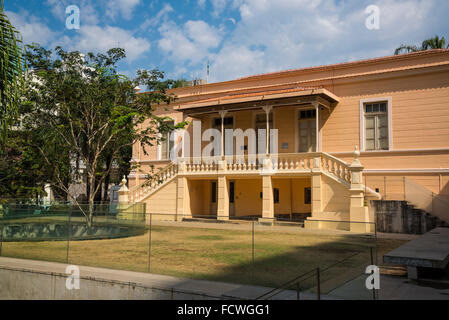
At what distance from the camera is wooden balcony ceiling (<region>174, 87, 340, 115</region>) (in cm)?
2092

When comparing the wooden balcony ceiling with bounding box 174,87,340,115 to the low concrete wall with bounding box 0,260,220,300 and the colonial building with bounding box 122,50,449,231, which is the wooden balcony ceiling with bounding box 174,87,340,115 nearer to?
the colonial building with bounding box 122,50,449,231

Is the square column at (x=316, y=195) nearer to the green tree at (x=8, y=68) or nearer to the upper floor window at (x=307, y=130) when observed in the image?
the upper floor window at (x=307, y=130)

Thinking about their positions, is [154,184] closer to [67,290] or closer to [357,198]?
[357,198]

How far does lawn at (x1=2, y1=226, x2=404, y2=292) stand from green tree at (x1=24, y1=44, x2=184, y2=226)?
8204mm

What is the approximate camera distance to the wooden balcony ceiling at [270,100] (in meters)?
20.9

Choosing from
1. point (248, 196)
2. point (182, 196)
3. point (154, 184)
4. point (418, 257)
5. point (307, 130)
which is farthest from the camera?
point (154, 184)

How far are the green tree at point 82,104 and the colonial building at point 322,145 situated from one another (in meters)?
1.97

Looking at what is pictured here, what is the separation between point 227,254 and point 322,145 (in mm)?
14733

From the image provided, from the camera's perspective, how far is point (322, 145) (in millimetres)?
22703

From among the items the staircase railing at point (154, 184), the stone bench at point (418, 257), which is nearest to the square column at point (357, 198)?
the stone bench at point (418, 257)

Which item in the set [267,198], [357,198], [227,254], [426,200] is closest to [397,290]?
[227,254]

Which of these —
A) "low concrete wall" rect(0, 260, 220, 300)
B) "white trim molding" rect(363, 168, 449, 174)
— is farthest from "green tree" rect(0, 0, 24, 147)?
"white trim molding" rect(363, 168, 449, 174)

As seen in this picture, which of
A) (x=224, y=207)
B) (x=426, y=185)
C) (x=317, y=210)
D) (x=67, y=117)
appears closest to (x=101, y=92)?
(x=67, y=117)
